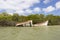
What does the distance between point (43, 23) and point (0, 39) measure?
54.1ft

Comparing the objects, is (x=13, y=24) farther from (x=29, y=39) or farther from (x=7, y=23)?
(x=29, y=39)

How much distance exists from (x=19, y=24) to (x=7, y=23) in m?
1.64

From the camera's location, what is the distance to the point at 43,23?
2433cm

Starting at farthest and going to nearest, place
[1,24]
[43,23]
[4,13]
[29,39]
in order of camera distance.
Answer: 1. [4,13]
2. [43,23]
3. [1,24]
4. [29,39]

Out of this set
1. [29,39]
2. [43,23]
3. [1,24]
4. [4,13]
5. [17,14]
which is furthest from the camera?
[4,13]

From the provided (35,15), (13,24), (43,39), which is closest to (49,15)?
(35,15)

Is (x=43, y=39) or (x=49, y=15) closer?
(x=43, y=39)

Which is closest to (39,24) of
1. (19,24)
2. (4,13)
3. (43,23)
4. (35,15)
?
(43,23)

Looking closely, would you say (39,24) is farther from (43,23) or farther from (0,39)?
(0,39)

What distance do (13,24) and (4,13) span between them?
13856 mm

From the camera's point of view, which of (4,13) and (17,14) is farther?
(4,13)

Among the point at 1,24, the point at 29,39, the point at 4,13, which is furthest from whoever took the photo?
the point at 4,13

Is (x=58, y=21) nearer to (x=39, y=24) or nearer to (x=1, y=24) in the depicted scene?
(x=39, y=24)

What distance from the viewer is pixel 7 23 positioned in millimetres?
23078
